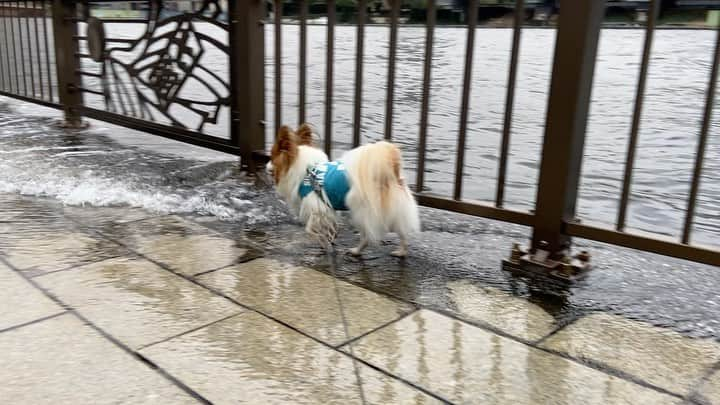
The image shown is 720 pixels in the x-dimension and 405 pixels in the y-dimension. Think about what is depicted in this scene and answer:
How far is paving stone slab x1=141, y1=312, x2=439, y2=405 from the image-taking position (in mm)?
2283

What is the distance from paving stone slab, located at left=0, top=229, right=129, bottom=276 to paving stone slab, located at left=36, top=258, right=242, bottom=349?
0.44ft

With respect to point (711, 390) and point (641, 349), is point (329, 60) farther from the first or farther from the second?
point (711, 390)

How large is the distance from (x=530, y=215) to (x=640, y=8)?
1.27 meters

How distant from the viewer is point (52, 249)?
3.67 metres

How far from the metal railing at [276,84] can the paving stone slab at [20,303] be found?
2.25 meters

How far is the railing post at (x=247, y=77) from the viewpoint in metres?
5.10

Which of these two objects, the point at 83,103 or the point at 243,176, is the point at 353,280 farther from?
the point at 83,103

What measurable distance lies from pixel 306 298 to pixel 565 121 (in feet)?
5.41

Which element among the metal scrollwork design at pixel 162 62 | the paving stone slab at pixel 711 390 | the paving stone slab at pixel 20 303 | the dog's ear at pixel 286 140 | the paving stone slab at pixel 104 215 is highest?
the metal scrollwork design at pixel 162 62

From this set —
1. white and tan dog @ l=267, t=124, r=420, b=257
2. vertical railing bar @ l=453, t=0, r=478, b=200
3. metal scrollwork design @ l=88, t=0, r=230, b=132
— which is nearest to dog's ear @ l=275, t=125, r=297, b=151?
white and tan dog @ l=267, t=124, r=420, b=257

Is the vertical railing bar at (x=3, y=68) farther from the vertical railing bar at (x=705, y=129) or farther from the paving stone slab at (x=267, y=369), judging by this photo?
the vertical railing bar at (x=705, y=129)

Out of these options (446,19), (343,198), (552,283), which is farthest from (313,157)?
(552,283)

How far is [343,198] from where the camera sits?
3648mm

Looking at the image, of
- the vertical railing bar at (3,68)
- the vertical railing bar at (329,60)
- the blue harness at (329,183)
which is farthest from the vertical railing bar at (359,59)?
the vertical railing bar at (3,68)
